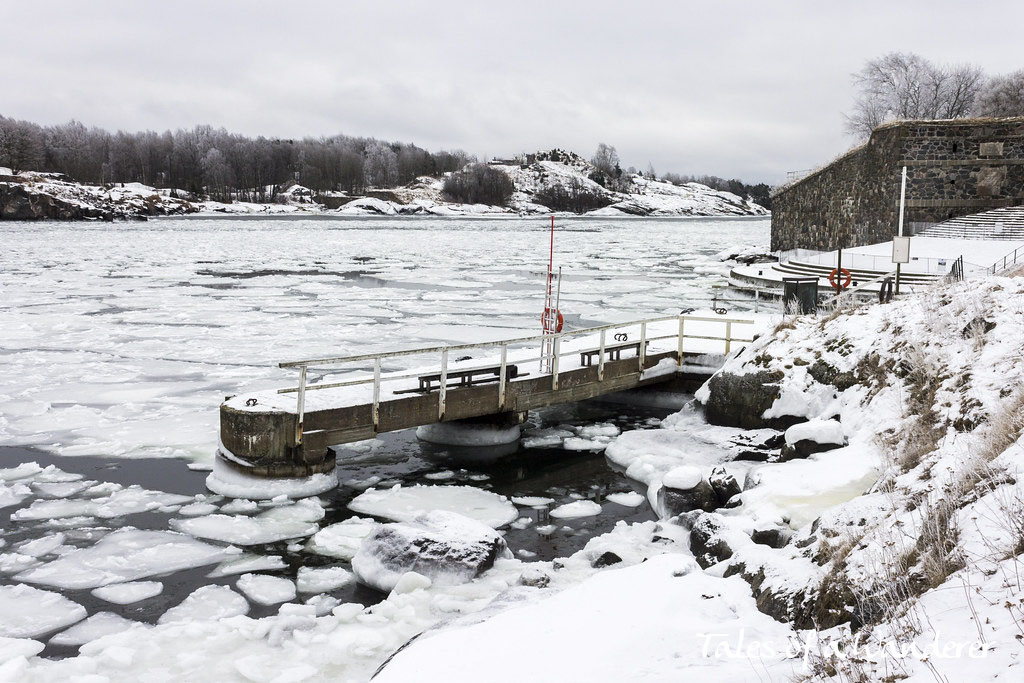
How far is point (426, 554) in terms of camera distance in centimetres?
835

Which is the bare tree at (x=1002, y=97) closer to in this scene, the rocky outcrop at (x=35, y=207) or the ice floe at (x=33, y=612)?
the ice floe at (x=33, y=612)

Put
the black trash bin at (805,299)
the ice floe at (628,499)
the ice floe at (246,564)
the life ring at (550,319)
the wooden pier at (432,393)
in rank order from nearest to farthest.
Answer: the ice floe at (246,564) → the ice floe at (628,499) → the wooden pier at (432,393) → the life ring at (550,319) → the black trash bin at (805,299)

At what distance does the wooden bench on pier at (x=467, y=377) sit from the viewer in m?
12.9

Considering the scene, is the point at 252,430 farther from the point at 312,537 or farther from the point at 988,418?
the point at 988,418

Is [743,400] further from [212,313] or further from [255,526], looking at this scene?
[212,313]

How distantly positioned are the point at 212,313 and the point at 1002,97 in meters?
51.9

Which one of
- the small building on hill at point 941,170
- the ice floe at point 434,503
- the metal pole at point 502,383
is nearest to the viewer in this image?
the ice floe at point 434,503

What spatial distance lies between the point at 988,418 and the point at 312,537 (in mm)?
6948

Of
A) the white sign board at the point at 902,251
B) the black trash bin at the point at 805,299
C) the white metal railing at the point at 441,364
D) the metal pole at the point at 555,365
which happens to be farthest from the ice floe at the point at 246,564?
the white sign board at the point at 902,251

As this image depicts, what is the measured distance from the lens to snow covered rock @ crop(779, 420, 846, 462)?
11.1 meters

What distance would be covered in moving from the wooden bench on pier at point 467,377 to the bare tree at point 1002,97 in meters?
50.3

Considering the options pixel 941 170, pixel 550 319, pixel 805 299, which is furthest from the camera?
pixel 941 170

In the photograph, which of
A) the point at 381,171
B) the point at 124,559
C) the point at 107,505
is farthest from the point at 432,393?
the point at 381,171

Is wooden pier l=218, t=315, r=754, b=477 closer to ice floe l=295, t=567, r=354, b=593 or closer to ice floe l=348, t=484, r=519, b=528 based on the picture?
ice floe l=348, t=484, r=519, b=528
